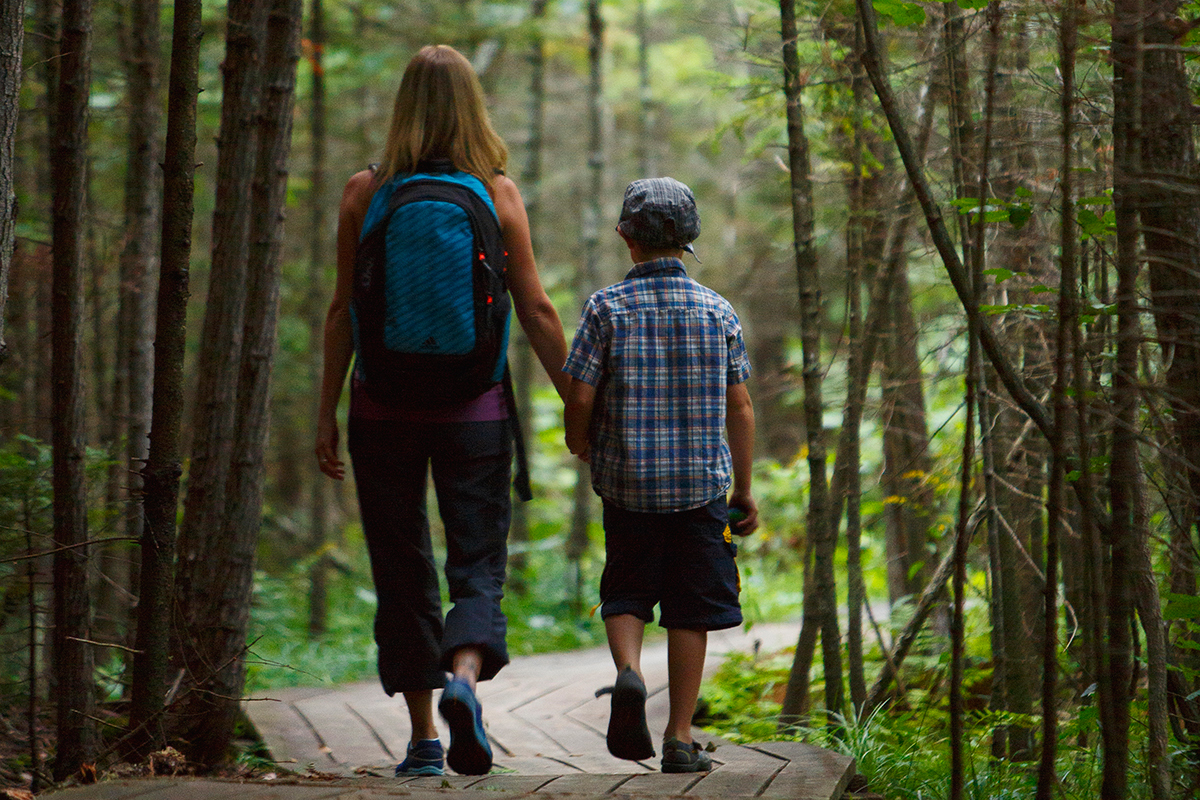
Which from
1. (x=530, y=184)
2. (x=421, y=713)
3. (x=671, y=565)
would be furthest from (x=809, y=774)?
(x=530, y=184)

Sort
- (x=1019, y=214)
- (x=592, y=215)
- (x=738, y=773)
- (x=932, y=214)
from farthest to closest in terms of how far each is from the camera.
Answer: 1. (x=592, y=215)
2. (x=738, y=773)
3. (x=1019, y=214)
4. (x=932, y=214)

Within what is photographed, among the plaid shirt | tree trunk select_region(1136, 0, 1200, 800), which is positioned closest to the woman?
the plaid shirt

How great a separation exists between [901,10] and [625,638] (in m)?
2.20

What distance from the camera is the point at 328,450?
351 centimetres

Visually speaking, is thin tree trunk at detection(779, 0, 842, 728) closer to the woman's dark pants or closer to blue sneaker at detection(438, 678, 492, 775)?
the woman's dark pants

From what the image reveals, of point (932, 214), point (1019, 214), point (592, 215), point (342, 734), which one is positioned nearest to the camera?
point (932, 214)

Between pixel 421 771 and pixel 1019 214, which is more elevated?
pixel 1019 214

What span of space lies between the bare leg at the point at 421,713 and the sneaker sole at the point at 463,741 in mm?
403

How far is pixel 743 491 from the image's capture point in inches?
132

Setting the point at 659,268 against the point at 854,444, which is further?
the point at 854,444

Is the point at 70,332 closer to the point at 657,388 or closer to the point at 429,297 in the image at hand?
the point at 429,297

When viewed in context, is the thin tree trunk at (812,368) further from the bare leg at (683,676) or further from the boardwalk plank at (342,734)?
the boardwalk plank at (342,734)

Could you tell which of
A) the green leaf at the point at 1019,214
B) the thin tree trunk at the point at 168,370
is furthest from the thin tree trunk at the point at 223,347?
the green leaf at the point at 1019,214

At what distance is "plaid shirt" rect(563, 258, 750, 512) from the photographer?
10.3 ft
